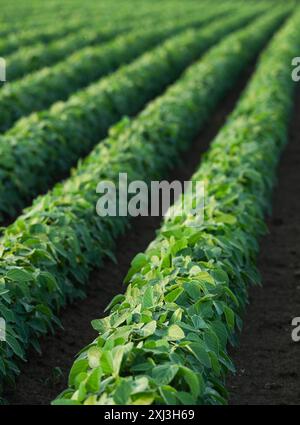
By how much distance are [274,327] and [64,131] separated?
5.18 m

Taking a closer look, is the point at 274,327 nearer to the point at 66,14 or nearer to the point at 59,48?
the point at 59,48

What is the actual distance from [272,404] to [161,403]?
1.47 m

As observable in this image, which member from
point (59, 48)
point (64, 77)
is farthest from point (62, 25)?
point (64, 77)

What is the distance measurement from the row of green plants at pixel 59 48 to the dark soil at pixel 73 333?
27.9ft

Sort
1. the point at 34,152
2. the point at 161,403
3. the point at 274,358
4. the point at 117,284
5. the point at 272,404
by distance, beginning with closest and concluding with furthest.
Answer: the point at 161,403
the point at 272,404
the point at 274,358
the point at 117,284
the point at 34,152

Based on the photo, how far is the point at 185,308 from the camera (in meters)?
4.70

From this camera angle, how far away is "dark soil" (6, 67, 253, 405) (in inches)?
208

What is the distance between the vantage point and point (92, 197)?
739 centimetres

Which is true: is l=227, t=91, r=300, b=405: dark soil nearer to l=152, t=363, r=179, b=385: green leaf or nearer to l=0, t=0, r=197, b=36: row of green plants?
l=152, t=363, r=179, b=385: green leaf

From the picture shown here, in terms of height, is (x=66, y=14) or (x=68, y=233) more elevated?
(x=66, y=14)

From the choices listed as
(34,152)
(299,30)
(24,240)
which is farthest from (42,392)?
(299,30)

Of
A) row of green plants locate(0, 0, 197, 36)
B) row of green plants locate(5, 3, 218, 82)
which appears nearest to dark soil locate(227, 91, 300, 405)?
row of green plants locate(5, 3, 218, 82)

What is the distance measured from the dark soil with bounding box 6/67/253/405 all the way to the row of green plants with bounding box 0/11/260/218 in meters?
1.43
